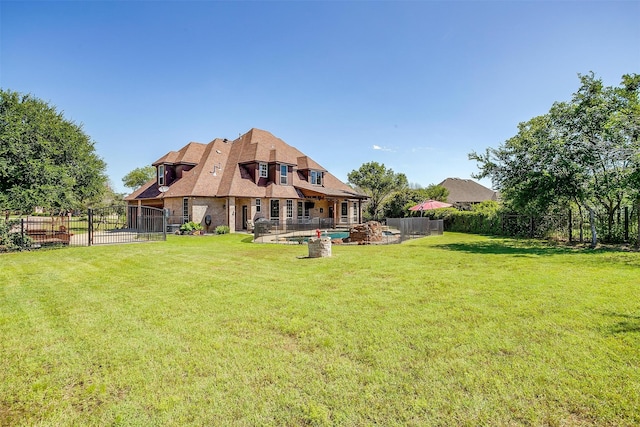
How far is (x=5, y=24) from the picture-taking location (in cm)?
1177

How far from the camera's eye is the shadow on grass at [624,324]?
4.42 meters

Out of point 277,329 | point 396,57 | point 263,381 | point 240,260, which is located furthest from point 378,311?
point 396,57

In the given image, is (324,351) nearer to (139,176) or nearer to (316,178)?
(316,178)

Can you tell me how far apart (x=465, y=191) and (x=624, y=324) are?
49.2m

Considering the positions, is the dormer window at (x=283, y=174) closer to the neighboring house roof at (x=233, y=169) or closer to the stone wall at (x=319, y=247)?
the neighboring house roof at (x=233, y=169)

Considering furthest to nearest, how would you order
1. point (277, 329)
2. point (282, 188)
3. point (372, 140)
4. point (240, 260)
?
1. point (372, 140)
2. point (282, 188)
3. point (240, 260)
4. point (277, 329)

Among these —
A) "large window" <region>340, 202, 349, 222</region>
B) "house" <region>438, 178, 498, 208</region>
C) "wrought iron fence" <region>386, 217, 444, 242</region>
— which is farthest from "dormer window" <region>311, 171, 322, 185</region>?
"house" <region>438, 178, 498, 208</region>

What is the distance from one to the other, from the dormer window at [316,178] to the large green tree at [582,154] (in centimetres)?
1923

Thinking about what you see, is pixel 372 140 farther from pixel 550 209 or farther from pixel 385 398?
pixel 385 398

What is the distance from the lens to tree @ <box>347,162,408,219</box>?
45.7 meters

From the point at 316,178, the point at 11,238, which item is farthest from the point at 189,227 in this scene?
the point at 316,178

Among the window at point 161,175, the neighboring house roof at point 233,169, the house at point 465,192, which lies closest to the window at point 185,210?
the neighboring house roof at point 233,169

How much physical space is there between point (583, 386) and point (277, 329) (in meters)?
3.65

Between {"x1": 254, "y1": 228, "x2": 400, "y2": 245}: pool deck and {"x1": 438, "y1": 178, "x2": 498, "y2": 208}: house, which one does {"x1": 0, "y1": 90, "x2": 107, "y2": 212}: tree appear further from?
{"x1": 438, "y1": 178, "x2": 498, "y2": 208}: house
